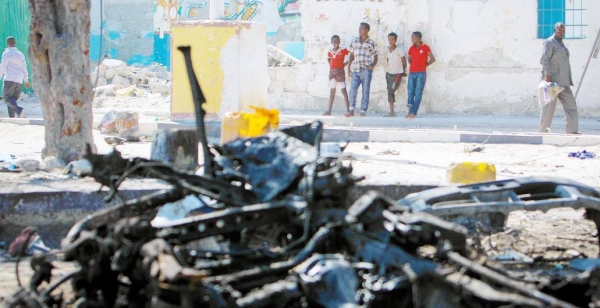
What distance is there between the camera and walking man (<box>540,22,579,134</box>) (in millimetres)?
14469

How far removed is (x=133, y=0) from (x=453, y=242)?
3190cm

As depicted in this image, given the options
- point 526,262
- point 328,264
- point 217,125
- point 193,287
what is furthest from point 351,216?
point 217,125

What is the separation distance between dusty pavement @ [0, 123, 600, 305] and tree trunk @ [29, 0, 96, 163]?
3.97 feet

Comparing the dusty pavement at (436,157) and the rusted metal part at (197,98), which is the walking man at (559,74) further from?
the rusted metal part at (197,98)

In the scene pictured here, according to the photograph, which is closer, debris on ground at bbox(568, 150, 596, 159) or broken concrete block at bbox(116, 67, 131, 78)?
debris on ground at bbox(568, 150, 596, 159)

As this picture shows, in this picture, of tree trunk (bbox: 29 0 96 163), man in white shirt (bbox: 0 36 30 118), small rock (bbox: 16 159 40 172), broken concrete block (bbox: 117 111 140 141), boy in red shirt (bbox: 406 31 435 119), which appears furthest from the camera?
man in white shirt (bbox: 0 36 30 118)

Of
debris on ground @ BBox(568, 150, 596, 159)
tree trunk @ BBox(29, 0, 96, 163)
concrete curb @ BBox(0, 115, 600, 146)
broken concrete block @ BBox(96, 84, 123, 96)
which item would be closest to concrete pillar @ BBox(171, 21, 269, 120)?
concrete curb @ BBox(0, 115, 600, 146)

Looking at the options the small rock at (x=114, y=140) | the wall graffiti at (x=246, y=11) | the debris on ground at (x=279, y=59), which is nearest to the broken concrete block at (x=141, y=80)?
the wall graffiti at (x=246, y=11)

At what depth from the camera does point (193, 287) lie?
324 centimetres

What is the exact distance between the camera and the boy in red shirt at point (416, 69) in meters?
18.2

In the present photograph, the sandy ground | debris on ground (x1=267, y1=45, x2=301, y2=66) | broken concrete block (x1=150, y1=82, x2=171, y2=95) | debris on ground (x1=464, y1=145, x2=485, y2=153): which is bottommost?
the sandy ground

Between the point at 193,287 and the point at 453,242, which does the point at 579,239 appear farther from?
the point at 193,287

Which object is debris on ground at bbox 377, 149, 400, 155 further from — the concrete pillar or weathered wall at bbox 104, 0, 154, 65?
weathered wall at bbox 104, 0, 154, 65

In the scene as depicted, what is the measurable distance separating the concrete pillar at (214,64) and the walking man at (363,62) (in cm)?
399
